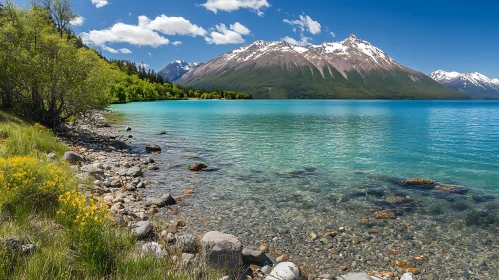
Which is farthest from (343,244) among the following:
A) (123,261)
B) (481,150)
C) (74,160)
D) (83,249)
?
(481,150)

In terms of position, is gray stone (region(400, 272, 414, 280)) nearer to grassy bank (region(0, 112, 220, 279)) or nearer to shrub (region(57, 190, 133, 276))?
grassy bank (region(0, 112, 220, 279))

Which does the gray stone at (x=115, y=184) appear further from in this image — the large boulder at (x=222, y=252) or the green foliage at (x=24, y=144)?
the large boulder at (x=222, y=252)

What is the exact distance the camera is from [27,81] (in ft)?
87.1

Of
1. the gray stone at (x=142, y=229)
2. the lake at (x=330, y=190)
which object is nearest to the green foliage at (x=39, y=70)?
the lake at (x=330, y=190)

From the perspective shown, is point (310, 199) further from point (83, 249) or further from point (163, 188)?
point (83, 249)

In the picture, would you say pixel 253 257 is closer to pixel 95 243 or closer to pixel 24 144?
pixel 95 243

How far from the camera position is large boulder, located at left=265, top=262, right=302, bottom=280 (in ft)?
25.8

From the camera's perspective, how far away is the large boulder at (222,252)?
8.66 meters

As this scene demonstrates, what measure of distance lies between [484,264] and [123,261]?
11.1m

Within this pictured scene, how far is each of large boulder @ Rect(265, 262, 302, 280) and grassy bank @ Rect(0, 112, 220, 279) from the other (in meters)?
1.78

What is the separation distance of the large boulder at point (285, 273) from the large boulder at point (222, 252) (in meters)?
1.23

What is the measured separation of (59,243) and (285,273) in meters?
5.51

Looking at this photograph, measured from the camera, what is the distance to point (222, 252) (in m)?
8.80

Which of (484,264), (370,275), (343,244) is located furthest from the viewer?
(343,244)
